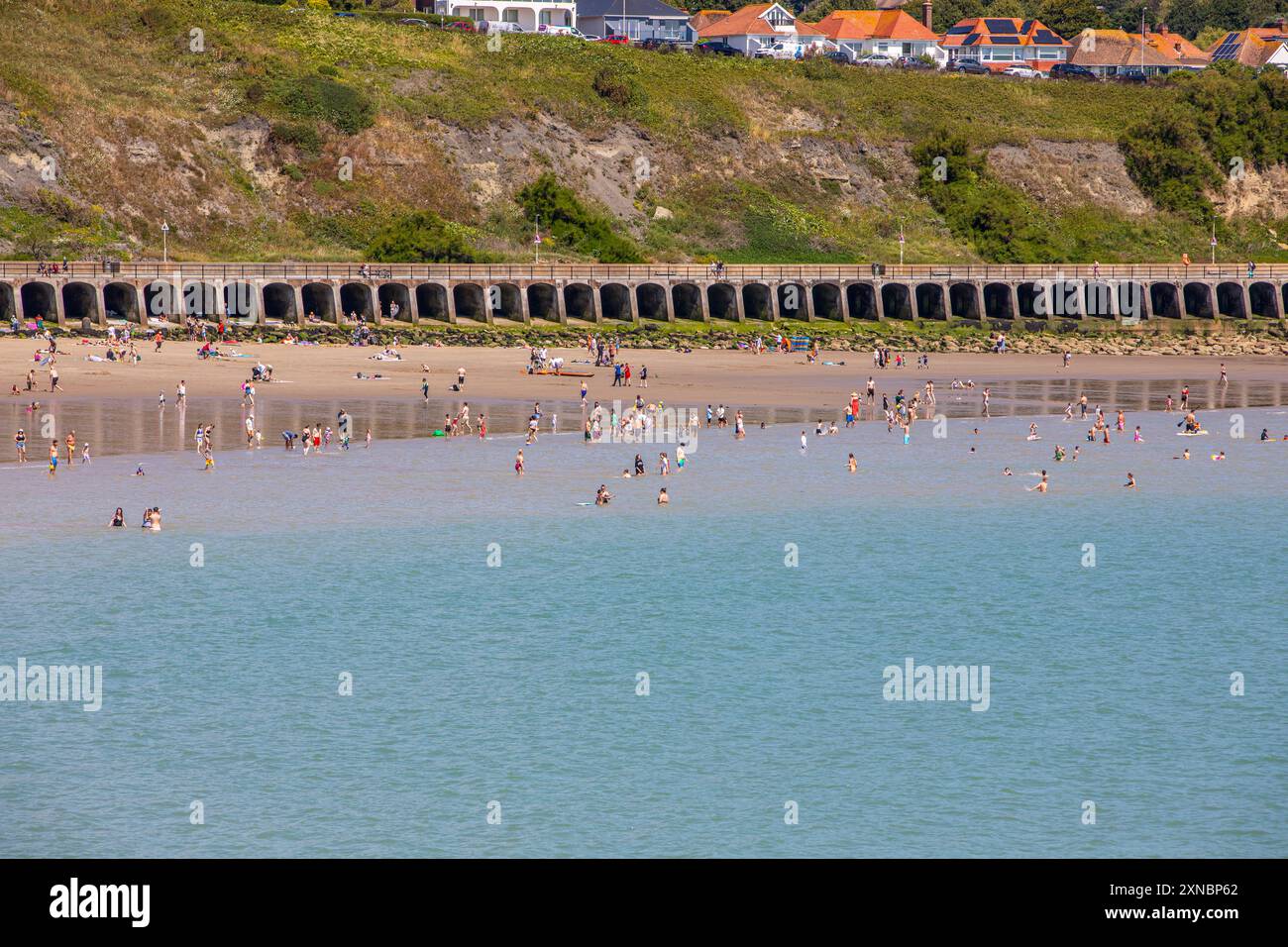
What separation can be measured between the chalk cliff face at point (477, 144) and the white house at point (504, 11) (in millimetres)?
14340

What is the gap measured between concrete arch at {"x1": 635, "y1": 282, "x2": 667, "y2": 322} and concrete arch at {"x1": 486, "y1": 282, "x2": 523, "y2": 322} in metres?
7.88

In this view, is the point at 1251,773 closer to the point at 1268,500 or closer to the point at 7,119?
the point at 1268,500

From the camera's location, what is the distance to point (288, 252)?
100250mm

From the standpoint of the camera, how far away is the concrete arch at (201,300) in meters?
84.2

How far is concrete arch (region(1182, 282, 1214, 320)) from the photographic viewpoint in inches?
4294

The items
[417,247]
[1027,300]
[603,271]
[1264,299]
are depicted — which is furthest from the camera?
[1264,299]

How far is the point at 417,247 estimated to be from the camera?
99.1m

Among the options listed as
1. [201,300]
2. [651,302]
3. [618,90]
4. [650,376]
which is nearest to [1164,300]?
[651,302]

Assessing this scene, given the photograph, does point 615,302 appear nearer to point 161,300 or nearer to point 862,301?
point 862,301

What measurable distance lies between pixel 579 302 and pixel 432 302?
847 cm

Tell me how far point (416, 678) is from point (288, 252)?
7016cm

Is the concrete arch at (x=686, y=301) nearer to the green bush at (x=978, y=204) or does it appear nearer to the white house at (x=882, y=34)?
the green bush at (x=978, y=204)

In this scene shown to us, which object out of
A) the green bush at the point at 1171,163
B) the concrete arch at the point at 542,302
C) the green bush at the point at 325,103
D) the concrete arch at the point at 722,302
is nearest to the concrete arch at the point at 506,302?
the concrete arch at the point at 542,302

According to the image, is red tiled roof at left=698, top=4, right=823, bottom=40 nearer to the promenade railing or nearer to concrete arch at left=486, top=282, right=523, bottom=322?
the promenade railing
